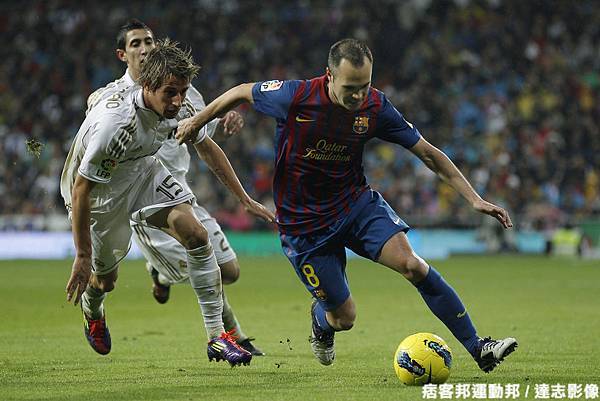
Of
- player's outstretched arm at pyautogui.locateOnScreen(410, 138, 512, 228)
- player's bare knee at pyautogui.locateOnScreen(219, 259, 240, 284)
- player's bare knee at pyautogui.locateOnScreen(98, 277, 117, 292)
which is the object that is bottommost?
player's bare knee at pyautogui.locateOnScreen(219, 259, 240, 284)

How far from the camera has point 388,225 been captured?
701cm

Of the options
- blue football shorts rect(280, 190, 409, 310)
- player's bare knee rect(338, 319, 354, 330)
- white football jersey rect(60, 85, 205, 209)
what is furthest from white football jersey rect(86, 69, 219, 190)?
player's bare knee rect(338, 319, 354, 330)

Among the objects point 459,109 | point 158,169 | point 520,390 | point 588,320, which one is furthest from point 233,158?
point 520,390

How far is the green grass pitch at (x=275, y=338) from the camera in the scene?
6.68m

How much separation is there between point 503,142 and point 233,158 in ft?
22.3

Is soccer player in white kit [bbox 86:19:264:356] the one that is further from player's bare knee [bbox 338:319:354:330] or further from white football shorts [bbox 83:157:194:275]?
player's bare knee [bbox 338:319:354:330]

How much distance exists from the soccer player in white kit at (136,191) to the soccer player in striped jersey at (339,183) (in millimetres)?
461

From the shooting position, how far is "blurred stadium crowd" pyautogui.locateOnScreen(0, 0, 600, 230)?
25.6 metres

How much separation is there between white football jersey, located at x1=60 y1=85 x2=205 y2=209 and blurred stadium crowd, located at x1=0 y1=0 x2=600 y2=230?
55.1 ft

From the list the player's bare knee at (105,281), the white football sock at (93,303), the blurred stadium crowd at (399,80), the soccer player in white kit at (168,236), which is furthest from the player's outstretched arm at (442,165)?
the blurred stadium crowd at (399,80)

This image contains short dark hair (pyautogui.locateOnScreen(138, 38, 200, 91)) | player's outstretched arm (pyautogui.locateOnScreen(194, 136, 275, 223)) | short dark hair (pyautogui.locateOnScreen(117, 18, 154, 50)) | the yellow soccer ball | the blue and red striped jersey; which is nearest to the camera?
the yellow soccer ball

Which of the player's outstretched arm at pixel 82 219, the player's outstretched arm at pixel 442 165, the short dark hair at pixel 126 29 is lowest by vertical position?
the player's outstretched arm at pixel 82 219

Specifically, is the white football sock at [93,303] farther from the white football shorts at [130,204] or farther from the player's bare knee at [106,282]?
the white football shorts at [130,204]

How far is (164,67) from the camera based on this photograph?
6.98 metres
